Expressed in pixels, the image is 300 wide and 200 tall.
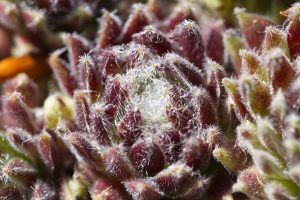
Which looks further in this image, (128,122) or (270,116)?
(128,122)

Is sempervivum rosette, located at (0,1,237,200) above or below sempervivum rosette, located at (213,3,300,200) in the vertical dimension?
above

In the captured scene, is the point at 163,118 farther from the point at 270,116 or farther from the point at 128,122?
the point at 270,116

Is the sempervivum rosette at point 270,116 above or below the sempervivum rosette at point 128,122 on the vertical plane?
below

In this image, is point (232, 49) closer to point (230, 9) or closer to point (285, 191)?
point (230, 9)

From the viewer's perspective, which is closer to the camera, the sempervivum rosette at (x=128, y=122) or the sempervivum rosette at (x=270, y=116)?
the sempervivum rosette at (x=270, y=116)

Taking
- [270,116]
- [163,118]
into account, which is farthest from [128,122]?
[270,116]
